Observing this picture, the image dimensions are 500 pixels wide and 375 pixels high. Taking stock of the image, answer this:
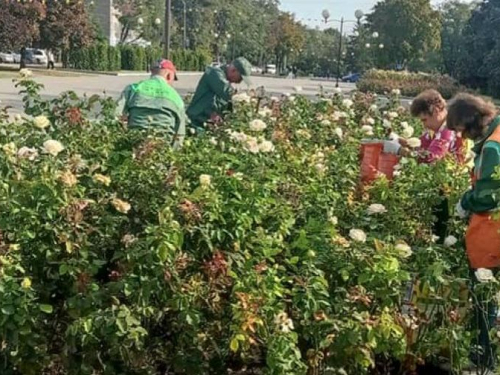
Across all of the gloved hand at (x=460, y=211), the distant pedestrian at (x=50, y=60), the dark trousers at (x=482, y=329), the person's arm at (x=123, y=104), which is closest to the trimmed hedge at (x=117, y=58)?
the distant pedestrian at (x=50, y=60)

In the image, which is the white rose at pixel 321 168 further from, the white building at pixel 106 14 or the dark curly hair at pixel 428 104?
the white building at pixel 106 14

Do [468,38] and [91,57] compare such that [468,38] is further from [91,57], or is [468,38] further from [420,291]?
[420,291]

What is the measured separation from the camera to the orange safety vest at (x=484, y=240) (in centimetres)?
364

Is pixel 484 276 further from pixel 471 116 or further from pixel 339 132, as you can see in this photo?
pixel 339 132

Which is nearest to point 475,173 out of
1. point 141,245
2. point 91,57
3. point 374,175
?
point 374,175

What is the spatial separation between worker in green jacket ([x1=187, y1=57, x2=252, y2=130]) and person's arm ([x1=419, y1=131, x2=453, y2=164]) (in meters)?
2.23

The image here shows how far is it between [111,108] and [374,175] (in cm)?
203

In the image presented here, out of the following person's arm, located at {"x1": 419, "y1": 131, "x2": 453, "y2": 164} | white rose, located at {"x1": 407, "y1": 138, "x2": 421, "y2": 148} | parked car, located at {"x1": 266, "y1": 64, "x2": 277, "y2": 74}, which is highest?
white rose, located at {"x1": 407, "y1": 138, "x2": 421, "y2": 148}

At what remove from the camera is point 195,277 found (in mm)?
2912

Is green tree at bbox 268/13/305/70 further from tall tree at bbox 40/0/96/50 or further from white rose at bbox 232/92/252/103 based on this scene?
white rose at bbox 232/92/252/103

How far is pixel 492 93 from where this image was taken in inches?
1827

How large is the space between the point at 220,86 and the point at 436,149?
2.53 meters

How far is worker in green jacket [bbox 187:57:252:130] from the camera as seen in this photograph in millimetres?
6746

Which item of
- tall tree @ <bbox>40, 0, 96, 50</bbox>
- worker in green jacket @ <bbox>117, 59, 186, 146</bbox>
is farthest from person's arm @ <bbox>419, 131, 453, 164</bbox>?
tall tree @ <bbox>40, 0, 96, 50</bbox>
